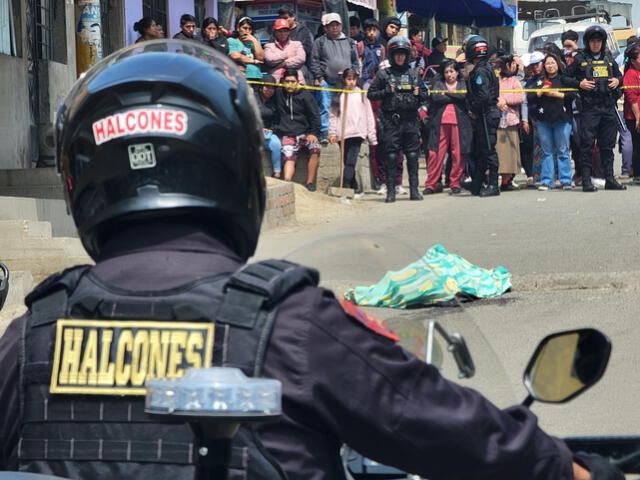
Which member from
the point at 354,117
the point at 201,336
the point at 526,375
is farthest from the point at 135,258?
the point at 354,117

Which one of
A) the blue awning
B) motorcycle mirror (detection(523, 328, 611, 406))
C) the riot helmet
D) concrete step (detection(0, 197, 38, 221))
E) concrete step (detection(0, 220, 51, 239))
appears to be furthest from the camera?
the blue awning

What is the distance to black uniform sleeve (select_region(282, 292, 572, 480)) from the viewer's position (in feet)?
5.87

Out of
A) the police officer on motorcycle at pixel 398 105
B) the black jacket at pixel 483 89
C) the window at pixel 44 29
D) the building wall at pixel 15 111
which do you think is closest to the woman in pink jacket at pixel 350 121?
the police officer on motorcycle at pixel 398 105

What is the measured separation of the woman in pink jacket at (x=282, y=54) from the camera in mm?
15617

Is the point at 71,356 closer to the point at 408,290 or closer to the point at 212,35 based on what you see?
the point at 408,290

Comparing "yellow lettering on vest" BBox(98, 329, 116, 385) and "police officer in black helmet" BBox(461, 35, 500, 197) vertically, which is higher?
"yellow lettering on vest" BBox(98, 329, 116, 385)

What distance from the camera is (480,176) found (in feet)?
53.0

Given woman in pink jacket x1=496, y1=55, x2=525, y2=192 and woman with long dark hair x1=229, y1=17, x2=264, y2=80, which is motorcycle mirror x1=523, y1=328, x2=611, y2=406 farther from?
woman in pink jacket x1=496, y1=55, x2=525, y2=192

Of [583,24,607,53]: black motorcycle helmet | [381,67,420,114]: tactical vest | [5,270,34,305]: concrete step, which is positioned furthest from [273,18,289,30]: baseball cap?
[5,270,34,305]: concrete step

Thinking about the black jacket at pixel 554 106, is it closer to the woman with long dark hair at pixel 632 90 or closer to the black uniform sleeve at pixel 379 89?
the woman with long dark hair at pixel 632 90

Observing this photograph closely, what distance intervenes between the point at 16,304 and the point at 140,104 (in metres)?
7.13

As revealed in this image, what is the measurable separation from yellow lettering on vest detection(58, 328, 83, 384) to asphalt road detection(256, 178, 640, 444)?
1.52 ft

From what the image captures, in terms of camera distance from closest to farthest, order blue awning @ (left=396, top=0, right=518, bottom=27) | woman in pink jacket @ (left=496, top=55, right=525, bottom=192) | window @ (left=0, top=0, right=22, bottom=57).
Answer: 1. window @ (left=0, top=0, right=22, bottom=57)
2. woman in pink jacket @ (left=496, top=55, right=525, bottom=192)
3. blue awning @ (left=396, top=0, right=518, bottom=27)

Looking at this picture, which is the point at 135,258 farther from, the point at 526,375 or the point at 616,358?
the point at 616,358
